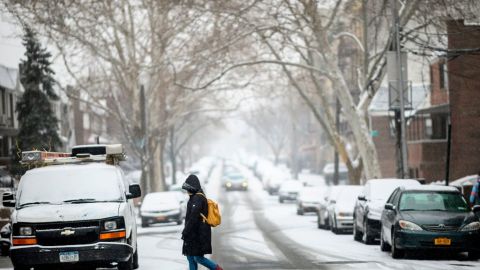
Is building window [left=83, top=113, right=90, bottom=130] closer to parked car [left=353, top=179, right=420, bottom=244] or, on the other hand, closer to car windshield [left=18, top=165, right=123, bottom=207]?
parked car [left=353, top=179, right=420, bottom=244]

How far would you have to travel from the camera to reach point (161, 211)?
4344cm

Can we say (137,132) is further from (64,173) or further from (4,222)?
(64,173)

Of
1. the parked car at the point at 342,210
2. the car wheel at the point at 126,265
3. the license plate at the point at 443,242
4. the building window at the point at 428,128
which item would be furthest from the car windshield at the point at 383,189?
the building window at the point at 428,128

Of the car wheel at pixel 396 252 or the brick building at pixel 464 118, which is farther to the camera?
the brick building at pixel 464 118

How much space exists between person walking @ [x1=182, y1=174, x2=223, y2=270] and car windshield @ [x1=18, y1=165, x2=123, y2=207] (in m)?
2.75

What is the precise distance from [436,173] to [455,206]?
30.6 metres

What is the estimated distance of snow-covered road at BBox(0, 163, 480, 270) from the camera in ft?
67.7

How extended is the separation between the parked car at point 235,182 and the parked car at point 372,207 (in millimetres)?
57820

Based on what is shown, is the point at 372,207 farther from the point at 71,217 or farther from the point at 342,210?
the point at 71,217

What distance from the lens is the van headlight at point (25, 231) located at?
17594 mm

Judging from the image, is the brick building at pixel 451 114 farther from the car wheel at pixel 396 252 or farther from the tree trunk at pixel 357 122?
the car wheel at pixel 396 252

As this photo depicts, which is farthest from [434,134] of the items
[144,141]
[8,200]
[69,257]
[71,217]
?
[69,257]

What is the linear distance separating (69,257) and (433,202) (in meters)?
8.84

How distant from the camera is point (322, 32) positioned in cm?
4144
